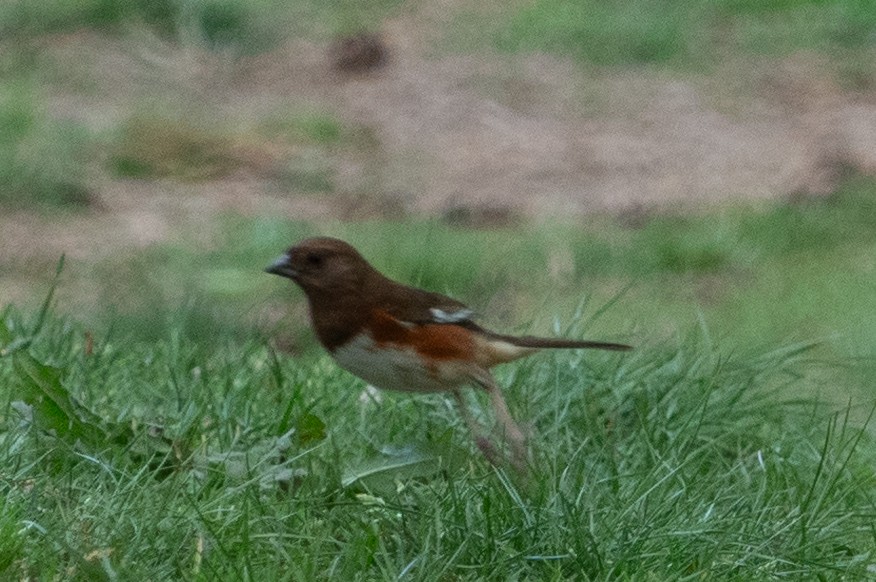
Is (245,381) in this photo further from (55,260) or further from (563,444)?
(55,260)

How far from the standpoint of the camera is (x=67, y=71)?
11602 millimetres

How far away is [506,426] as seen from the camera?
189 inches

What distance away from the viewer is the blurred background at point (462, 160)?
7863 millimetres

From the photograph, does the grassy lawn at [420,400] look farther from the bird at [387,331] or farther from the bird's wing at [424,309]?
the bird's wing at [424,309]

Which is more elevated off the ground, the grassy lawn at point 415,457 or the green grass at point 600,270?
the grassy lawn at point 415,457

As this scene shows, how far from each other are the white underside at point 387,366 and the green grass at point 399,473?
0.17 meters

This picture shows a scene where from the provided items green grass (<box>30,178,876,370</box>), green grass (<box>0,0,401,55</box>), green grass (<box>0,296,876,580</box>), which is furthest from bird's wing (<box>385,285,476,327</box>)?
green grass (<box>0,0,401,55</box>)

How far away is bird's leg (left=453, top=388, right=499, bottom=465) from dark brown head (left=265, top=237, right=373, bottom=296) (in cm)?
44

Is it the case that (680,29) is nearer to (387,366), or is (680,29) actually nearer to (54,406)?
(387,366)

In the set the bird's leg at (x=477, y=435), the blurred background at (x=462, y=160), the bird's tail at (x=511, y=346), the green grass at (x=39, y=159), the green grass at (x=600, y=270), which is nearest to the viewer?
the bird's leg at (x=477, y=435)

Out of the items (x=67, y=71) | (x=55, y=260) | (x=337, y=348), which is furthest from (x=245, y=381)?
(x=67, y=71)

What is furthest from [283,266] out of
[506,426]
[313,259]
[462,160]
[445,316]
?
[462,160]

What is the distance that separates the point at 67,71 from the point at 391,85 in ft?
6.99

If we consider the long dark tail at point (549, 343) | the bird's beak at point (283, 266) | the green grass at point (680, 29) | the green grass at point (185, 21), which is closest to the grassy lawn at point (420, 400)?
the long dark tail at point (549, 343)
